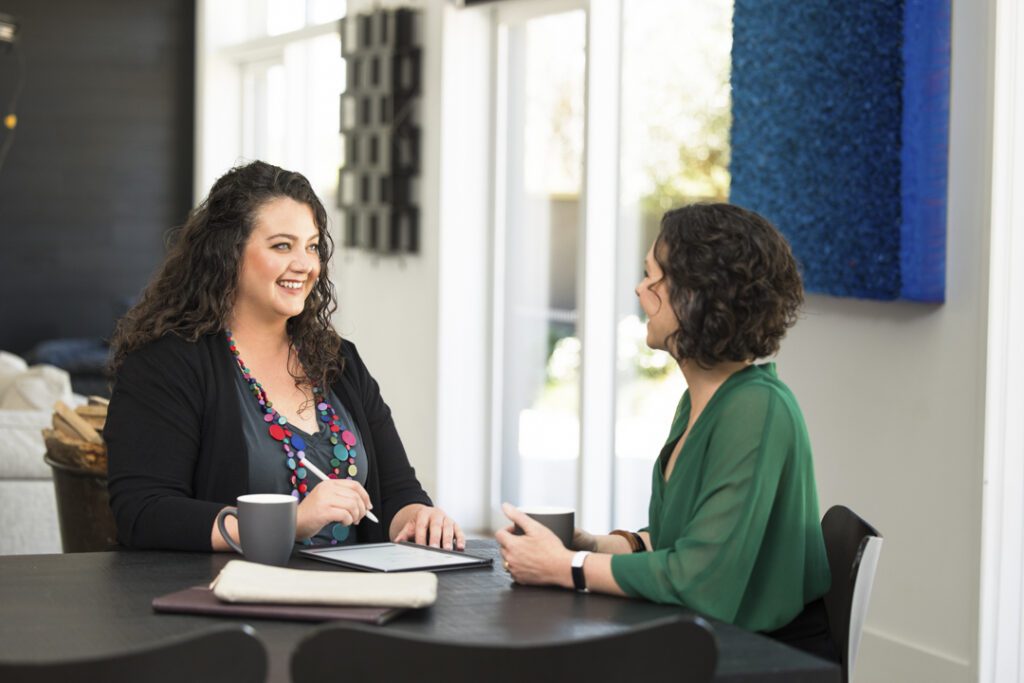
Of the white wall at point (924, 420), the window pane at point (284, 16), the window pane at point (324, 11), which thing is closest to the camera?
the white wall at point (924, 420)

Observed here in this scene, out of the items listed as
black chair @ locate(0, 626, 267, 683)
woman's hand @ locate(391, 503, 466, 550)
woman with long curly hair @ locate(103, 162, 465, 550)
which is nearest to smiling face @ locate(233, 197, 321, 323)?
woman with long curly hair @ locate(103, 162, 465, 550)

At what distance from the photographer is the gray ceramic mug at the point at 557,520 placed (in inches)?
76.5

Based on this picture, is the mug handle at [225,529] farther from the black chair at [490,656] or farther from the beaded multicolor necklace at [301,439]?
the black chair at [490,656]

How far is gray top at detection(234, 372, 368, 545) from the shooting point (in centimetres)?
235

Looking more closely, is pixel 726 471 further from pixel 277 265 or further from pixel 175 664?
pixel 277 265

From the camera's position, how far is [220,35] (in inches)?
355

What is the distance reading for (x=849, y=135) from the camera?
12.2ft

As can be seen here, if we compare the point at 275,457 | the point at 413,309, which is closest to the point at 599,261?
the point at 413,309

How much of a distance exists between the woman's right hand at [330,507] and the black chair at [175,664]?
0.73 meters

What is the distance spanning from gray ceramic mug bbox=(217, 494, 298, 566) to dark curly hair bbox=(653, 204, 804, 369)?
1.92ft

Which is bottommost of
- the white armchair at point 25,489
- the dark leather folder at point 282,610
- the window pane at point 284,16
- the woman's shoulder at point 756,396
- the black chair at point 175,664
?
the white armchair at point 25,489

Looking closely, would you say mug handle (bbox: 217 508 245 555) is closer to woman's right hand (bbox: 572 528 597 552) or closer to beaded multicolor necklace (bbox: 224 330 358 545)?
beaded multicolor necklace (bbox: 224 330 358 545)

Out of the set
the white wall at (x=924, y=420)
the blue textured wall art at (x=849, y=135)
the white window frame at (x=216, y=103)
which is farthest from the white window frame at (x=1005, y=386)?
the white window frame at (x=216, y=103)

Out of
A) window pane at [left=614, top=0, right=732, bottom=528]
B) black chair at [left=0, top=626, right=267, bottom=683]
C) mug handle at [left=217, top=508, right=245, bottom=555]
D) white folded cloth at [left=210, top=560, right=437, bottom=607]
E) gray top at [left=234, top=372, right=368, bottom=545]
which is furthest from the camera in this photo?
window pane at [left=614, top=0, right=732, bottom=528]
